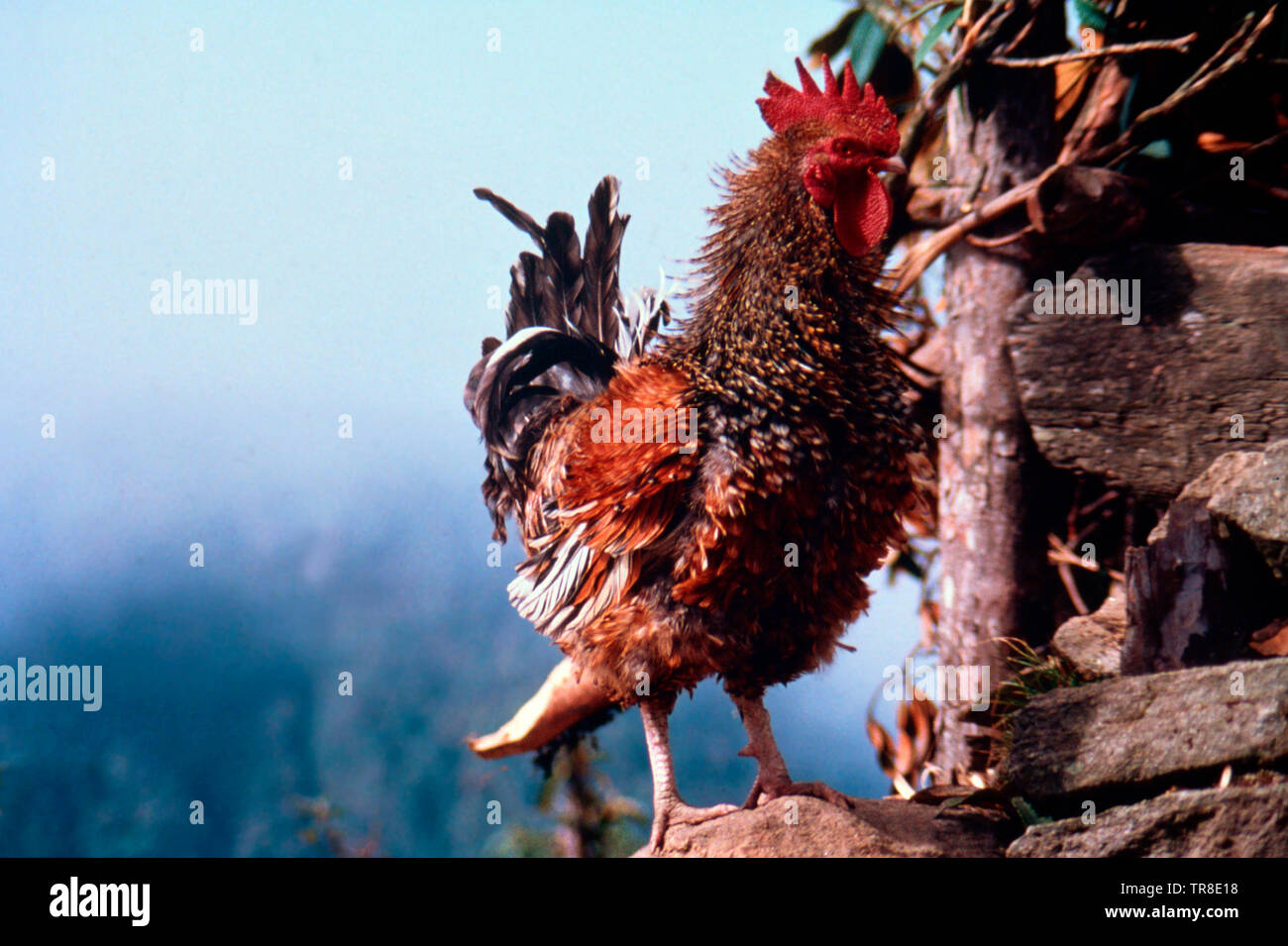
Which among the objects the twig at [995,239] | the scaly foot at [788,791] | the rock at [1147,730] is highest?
the twig at [995,239]

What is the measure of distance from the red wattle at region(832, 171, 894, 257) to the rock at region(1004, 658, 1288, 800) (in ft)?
2.91

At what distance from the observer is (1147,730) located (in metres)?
1.60

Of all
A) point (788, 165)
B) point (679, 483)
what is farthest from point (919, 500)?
point (788, 165)

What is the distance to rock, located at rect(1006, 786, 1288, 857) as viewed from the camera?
1432 millimetres

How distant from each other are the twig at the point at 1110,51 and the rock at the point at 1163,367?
1.33 feet

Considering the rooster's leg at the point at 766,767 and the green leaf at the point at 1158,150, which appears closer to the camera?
the rooster's leg at the point at 766,767

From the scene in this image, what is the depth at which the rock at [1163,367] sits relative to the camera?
1.90m

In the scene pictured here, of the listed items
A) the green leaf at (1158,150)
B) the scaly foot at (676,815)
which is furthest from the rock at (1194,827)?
the green leaf at (1158,150)

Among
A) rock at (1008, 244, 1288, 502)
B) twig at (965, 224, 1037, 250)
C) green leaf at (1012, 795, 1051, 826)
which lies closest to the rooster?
green leaf at (1012, 795, 1051, 826)

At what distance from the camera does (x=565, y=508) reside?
5.79 ft
